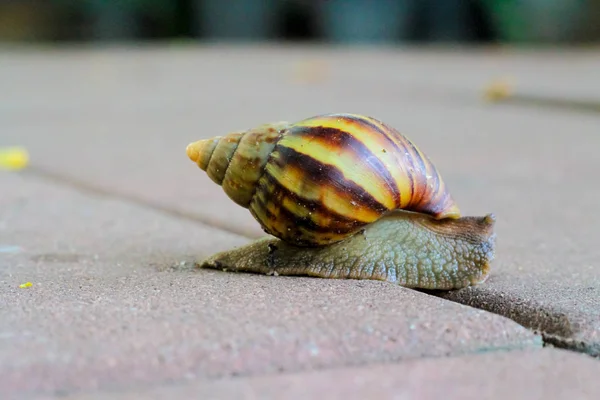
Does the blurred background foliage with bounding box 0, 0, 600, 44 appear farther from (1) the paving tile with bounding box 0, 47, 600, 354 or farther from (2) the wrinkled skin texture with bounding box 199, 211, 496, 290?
(2) the wrinkled skin texture with bounding box 199, 211, 496, 290

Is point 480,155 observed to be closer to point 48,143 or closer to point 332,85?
point 48,143

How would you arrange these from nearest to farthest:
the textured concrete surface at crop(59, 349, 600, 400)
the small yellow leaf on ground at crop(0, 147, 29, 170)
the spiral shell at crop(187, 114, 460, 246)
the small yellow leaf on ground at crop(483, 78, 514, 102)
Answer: the textured concrete surface at crop(59, 349, 600, 400) → the spiral shell at crop(187, 114, 460, 246) → the small yellow leaf on ground at crop(0, 147, 29, 170) → the small yellow leaf on ground at crop(483, 78, 514, 102)


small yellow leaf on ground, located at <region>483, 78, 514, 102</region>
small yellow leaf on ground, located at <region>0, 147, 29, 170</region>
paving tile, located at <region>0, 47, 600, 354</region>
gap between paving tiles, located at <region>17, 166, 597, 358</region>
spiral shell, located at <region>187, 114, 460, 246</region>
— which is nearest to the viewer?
gap between paving tiles, located at <region>17, 166, 597, 358</region>

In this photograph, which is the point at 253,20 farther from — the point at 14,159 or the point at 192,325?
the point at 192,325

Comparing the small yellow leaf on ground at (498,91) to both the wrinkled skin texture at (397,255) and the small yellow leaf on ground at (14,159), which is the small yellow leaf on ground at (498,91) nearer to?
the small yellow leaf on ground at (14,159)

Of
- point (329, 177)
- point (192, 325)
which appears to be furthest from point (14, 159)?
point (192, 325)

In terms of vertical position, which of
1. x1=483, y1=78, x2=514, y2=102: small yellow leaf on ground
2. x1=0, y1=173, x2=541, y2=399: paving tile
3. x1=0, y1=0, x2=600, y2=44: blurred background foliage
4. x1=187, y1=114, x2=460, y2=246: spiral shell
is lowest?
x1=0, y1=0, x2=600, y2=44: blurred background foliage

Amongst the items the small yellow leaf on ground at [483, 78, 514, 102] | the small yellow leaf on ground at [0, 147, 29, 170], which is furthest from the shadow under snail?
the small yellow leaf on ground at [483, 78, 514, 102]
